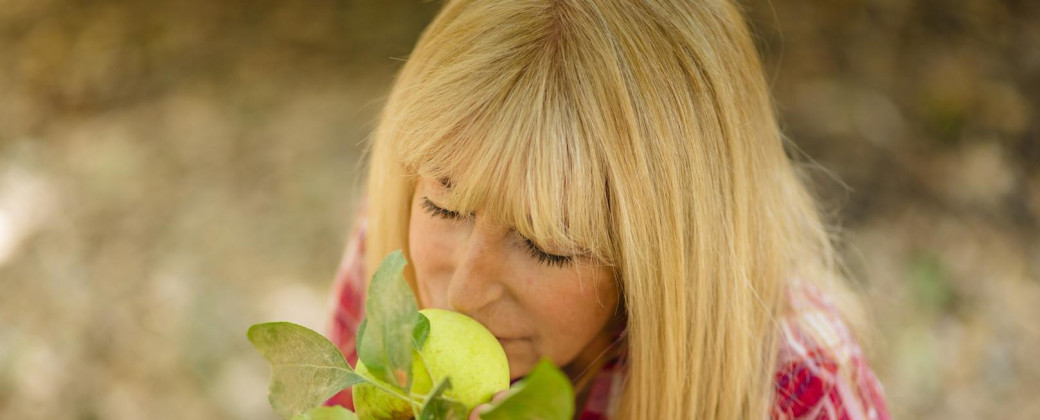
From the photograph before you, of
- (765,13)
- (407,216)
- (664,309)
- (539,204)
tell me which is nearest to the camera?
(539,204)

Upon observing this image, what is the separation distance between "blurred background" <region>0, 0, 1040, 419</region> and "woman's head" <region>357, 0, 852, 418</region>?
1.24 metres

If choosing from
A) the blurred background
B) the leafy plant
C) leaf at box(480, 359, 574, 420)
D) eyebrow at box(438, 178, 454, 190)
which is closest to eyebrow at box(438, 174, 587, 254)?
eyebrow at box(438, 178, 454, 190)

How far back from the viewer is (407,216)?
1.24 meters

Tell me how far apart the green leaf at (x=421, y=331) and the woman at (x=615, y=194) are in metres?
0.13

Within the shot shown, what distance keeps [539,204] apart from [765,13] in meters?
1.99

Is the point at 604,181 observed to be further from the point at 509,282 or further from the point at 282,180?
the point at 282,180

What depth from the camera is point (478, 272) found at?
3.21 feet

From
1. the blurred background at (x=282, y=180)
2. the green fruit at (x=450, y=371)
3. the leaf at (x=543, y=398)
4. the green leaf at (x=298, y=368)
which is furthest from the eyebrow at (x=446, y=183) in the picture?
the blurred background at (x=282, y=180)

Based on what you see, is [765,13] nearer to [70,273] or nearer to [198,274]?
[198,274]

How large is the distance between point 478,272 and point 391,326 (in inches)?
10.2

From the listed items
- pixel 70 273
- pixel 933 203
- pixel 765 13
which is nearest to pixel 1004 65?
pixel 933 203

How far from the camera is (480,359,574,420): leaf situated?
0.61 metres

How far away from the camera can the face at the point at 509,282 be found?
977 millimetres

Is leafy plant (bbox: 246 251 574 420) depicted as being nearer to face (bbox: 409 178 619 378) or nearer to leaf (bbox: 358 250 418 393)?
leaf (bbox: 358 250 418 393)
